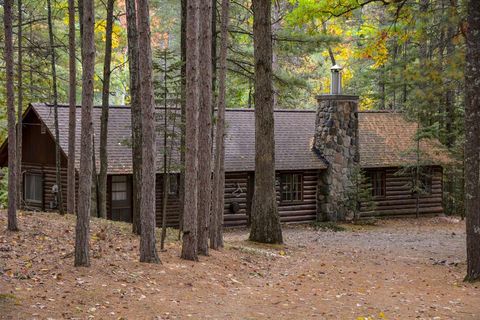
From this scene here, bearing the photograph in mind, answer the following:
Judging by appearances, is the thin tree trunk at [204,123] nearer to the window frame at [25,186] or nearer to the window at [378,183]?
the window frame at [25,186]

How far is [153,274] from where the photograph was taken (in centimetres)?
1174

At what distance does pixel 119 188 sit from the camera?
81.8 ft

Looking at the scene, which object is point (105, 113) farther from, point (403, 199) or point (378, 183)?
point (403, 199)

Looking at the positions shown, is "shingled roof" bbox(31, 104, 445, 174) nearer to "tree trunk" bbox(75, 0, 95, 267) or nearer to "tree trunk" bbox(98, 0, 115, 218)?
"tree trunk" bbox(98, 0, 115, 218)

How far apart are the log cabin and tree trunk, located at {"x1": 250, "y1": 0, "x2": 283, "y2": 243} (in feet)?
15.6

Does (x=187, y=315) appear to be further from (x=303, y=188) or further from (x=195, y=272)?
(x=303, y=188)

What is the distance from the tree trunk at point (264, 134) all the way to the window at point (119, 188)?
7285 mm

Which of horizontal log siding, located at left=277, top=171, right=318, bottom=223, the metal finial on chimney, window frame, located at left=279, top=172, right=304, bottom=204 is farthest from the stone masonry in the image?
window frame, located at left=279, top=172, right=304, bottom=204

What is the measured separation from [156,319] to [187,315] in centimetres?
62

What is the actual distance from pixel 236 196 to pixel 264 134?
7918 mm

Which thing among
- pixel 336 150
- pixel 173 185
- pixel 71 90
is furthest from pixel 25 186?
pixel 336 150

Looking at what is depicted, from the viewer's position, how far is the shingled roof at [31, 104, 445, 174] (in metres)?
25.2

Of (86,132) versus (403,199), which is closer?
(86,132)

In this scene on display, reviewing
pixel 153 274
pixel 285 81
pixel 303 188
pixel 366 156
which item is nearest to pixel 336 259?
pixel 285 81
